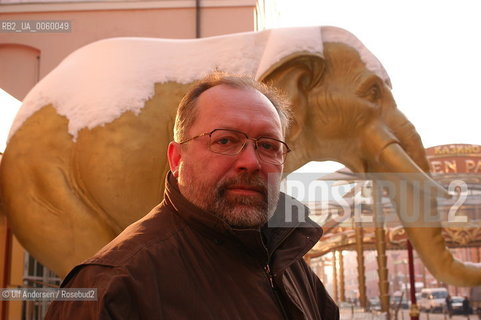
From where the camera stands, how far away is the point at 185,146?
1376 millimetres

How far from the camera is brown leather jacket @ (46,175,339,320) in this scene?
1.08m

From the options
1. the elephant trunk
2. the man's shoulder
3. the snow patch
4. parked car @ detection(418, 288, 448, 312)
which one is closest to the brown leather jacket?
the man's shoulder

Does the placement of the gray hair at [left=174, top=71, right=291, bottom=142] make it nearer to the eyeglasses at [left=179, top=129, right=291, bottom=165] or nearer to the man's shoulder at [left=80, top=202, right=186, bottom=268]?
the eyeglasses at [left=179, top=129, right=291, bottom=165]

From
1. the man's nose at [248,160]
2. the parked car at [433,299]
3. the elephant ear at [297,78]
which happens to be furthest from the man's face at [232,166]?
the parked car at [433,299]

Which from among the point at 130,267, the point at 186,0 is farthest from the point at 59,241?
the point at 186,0

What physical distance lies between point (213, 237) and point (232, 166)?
0.48 feet

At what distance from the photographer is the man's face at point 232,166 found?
129 centimetres

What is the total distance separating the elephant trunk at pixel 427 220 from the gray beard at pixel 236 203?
260 centimetres

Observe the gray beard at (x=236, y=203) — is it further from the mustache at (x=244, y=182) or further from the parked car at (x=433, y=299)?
the parked car at (x=433, y=299)

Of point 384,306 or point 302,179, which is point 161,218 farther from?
point 384,306

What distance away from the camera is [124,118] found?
9.73 feet

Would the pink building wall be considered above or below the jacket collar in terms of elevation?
above

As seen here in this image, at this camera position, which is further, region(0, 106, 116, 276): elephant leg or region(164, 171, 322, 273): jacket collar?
region(0, 106, 116, 276): elephant leg

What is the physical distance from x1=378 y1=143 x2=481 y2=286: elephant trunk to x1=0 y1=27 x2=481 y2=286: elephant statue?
471 millimetres
